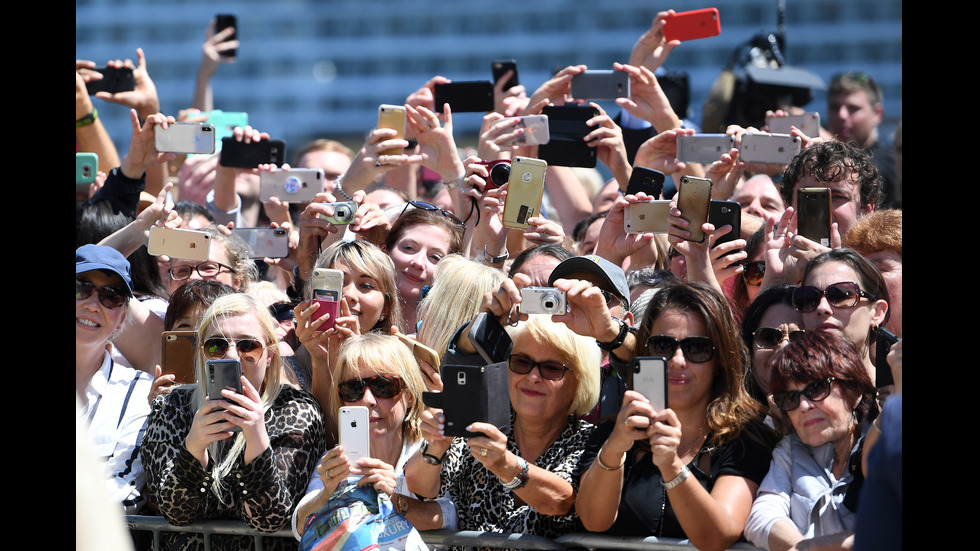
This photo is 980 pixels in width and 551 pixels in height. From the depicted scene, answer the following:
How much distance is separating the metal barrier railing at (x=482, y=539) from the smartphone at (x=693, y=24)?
3072 millimetres

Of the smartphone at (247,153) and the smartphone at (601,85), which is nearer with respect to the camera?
the smartphone at (601,85)

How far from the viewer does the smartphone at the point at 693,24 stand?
5.93 meters

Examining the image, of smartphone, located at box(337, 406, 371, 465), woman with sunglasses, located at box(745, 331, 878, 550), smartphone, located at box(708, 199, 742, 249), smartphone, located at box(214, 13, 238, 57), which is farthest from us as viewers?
smartphone, located at box(214, 13, 238, 57)

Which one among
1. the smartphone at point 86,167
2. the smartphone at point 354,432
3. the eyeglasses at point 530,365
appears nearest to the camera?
the smartphone at point 354,432

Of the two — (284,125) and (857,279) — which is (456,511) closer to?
(857,279)

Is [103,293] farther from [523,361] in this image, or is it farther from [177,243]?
[523,361]

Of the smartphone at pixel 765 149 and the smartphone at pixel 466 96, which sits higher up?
the smartphone at pixel 466 96

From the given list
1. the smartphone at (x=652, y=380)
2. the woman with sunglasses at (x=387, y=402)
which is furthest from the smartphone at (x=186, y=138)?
the smartphone at (x=652, y=380)

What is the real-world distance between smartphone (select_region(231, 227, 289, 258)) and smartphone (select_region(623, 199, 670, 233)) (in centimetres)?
168

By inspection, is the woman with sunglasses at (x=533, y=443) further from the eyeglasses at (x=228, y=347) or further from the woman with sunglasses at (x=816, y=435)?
the eyeglasses at (x=228, y=347)

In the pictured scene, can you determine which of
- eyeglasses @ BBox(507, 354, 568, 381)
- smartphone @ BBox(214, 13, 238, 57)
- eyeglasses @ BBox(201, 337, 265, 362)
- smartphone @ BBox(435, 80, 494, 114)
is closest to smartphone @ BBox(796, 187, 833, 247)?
eyeglasses @ BBox(507, 354, 568, 381)

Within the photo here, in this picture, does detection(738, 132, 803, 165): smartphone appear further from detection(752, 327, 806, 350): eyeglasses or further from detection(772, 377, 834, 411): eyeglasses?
detection(772, 377, 834, 411): eyeglasses

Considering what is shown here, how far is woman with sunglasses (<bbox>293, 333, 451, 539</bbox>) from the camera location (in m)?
3.80

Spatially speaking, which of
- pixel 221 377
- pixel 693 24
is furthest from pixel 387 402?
pixel 693 24
